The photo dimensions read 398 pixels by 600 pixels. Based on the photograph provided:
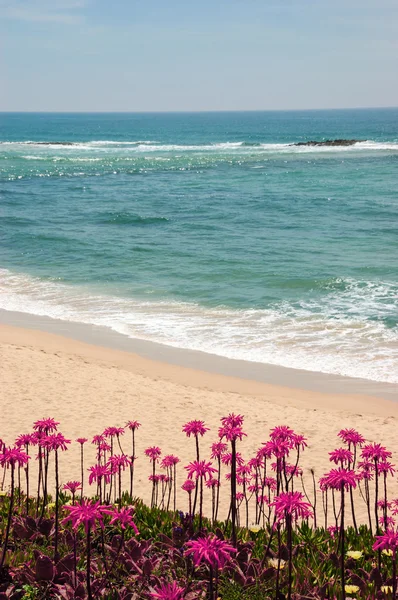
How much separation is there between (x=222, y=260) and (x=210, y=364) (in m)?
11.3

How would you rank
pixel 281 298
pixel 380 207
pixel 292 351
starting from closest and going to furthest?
1. pixel 292 351
2. pixel 281 298
3. pixel 380 207

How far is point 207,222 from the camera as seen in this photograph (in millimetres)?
34094

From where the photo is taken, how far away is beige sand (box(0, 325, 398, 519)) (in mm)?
10648

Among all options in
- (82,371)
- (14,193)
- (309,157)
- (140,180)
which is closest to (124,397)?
(82,371)

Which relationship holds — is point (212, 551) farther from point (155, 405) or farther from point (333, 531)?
point (155, 405)

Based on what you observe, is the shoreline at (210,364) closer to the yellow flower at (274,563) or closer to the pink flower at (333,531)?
the pink flower at (333,531)

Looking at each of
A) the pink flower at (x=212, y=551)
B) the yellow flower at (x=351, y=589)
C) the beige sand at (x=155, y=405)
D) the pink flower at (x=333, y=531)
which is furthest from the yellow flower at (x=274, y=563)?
the beige sand at (x=155, y=405)

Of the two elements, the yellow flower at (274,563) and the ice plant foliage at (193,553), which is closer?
the ice plant foliage at (193,553)

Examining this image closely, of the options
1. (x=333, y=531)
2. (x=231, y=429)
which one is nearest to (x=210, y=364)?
(x=333, y=531)

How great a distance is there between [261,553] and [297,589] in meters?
0.69

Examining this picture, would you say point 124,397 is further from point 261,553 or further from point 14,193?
point 14,193

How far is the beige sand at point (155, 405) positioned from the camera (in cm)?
1065

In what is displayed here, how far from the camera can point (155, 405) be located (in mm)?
12359

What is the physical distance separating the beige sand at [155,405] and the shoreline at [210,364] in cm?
27
